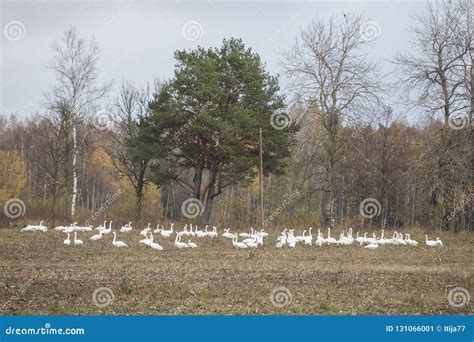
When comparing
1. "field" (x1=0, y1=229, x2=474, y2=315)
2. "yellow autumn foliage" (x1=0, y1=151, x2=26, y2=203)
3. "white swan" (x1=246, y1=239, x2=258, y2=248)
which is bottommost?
"field" (x1=0, y1=229, x2=474, y2=315)

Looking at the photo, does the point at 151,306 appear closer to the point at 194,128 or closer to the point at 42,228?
the point at 42,228

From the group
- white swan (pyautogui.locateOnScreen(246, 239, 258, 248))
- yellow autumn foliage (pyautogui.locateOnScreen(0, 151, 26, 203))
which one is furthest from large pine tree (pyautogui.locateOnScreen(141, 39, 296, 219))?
yellow autumn foliage (pyautogui.locateOnScreen(0, 151, 26, 203))

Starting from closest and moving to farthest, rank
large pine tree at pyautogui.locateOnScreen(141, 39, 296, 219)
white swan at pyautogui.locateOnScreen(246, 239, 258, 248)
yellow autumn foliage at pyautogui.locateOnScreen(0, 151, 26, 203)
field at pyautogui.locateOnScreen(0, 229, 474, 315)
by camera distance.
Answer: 1. field at pyautogui.locateOnScreen(0, 229, 474, 315)
2. white swan at pyautogui.locateOnScreen(246, 239, 258, 248)
3. large pine tree at pyautogui.locateOnScreen(141, 39, 296, 219)
4. yellow autumn foliage at pyautogui.locateOnScreen(0, 151, 26, 203)

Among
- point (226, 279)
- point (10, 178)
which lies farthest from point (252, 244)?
point (10, 178)

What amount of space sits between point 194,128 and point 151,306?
2438 cm

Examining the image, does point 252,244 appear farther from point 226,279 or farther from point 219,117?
point 219,117

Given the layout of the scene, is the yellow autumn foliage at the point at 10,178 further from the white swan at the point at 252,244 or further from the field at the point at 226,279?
the white swan at the point at 252,244

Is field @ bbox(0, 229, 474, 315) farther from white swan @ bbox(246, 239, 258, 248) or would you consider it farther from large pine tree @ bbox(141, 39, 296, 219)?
large pine tree @ bbox(141, 39, 296, 219)

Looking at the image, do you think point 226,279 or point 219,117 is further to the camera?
point 219,117

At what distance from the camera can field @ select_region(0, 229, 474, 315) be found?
12.0 meters

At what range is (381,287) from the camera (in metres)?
14.3

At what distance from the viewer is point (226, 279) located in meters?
15.2

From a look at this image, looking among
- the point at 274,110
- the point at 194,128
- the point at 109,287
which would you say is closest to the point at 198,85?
the point at 194,128

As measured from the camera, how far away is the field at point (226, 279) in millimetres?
11992
